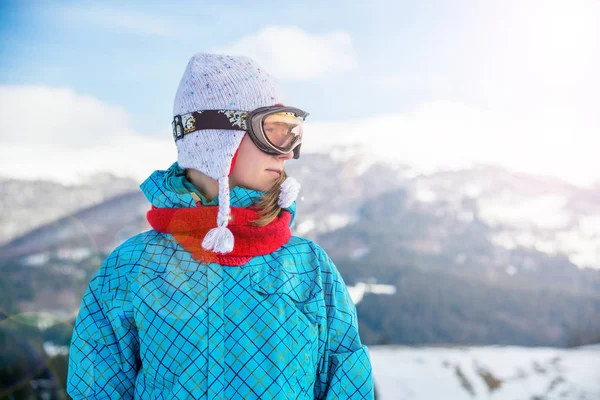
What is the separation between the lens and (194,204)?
1.76 metres

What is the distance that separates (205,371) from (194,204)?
1.88 feet

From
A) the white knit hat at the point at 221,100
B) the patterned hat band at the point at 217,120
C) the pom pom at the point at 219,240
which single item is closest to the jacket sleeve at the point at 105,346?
the pom pom at the point at 219,240

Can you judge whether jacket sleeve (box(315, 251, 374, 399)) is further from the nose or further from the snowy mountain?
the snowy mountain

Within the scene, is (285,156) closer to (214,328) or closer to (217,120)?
(217,120)

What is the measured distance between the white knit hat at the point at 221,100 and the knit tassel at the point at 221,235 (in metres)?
0.03

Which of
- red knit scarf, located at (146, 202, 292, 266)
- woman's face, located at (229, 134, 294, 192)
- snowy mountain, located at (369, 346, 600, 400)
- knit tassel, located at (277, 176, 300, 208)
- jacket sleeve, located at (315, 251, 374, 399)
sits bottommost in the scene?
snowy mountain, located at (369, 346, 600, 400)

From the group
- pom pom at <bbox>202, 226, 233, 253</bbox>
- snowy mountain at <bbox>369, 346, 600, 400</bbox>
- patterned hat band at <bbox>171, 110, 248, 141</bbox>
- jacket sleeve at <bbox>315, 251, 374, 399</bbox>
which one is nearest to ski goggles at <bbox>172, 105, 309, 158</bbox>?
patterned hat band at <bbox>171, 110, 248, 141</bbox>

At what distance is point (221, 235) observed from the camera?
1.60m

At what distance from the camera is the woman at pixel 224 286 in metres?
1.60

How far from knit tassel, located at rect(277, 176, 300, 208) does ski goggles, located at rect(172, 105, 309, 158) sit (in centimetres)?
12

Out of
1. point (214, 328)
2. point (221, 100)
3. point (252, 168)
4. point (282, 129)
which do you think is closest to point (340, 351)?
point (214, 328)

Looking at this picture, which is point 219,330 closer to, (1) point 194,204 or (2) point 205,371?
(2) point 205,371

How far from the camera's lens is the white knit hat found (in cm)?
176

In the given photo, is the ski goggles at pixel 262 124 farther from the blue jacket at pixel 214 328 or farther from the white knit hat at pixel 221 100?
the blue jacket at pixel 214 328
